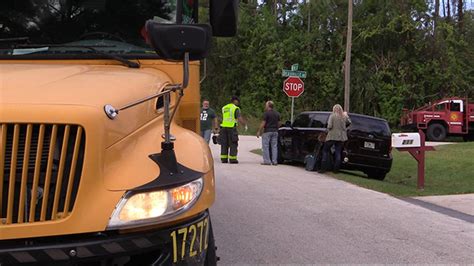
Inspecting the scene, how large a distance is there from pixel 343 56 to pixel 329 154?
25.1 metres

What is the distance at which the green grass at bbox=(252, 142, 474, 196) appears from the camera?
10.7 meters

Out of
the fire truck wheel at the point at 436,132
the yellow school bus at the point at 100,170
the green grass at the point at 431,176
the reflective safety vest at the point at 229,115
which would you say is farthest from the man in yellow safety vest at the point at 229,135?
the fire truck wheel at the point at 436,132

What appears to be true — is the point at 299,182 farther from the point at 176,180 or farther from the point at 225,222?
the point at 176,180

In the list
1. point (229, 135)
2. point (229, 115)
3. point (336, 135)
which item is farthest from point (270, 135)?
point (336, 135)

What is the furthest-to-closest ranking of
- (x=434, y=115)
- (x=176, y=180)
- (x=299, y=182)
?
(x=434, y=115), (x=299, y=182), (x=176, y=180)

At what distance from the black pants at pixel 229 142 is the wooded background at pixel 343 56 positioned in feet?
73.8

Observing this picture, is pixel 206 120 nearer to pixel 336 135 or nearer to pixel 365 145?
pixel 336 135

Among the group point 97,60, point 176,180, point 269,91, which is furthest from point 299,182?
point 269,91

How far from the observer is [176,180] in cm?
284

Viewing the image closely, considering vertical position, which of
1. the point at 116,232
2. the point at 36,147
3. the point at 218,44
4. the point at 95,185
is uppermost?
the point at 218,44

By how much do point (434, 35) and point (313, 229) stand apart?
33.0 metres

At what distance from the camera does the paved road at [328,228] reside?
18.4 ft

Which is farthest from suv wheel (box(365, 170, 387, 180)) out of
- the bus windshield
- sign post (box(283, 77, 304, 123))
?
the bus windshield

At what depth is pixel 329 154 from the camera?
1326cm
